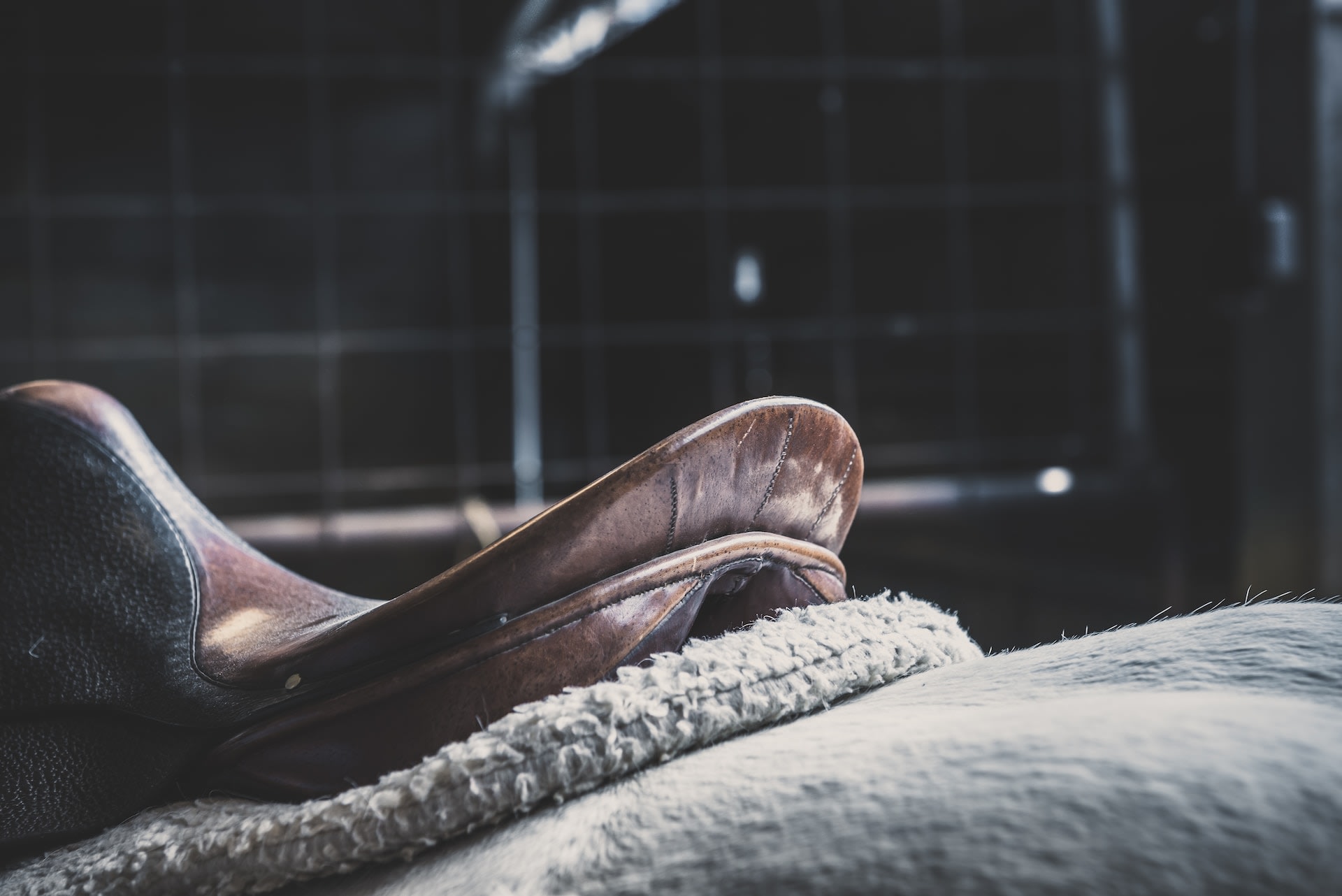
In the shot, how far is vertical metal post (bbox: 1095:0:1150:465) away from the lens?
107 inches

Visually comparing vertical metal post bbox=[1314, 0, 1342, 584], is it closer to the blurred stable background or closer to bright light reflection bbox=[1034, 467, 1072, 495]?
the blurred stable background

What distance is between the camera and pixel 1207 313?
2535 millimetres

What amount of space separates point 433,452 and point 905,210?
1.75 meters

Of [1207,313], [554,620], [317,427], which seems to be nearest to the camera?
[554,620]

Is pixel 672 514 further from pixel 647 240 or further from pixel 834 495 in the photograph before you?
pixel 647 240

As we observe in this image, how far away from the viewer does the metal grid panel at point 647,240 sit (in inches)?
Result: 108

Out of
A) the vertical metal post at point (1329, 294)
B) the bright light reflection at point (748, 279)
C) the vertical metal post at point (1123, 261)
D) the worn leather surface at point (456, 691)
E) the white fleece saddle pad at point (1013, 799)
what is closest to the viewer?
the white fleece saddle pad at point (1013, 799)

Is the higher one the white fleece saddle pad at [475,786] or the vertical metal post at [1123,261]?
the vertical metal post at [1123,261]

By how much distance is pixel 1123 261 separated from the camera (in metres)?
2.76

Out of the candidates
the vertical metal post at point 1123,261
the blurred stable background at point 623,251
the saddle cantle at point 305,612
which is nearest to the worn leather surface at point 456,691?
the saddle cantle at point 305,612

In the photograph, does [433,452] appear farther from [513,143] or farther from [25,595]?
[25,595]

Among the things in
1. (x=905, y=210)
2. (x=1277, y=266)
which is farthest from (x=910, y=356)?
(x=1277, y=266)

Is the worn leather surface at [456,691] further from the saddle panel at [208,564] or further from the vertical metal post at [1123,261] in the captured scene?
the vertical metal post at [1123,261]

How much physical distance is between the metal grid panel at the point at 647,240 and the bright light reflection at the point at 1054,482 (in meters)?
0.13
